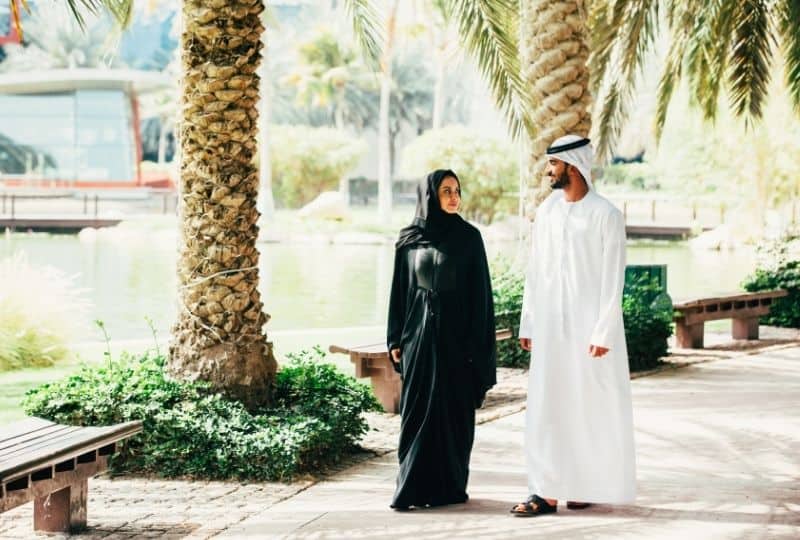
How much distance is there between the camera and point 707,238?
36.0 metres

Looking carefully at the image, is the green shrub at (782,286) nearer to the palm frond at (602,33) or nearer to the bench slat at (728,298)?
the bench slat at (728,298)

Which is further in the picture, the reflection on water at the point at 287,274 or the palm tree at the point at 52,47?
the palm tree at the point at 52,47

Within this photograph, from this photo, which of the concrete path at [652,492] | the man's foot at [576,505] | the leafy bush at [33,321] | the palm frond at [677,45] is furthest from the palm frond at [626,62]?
the man's foot at [576,505]

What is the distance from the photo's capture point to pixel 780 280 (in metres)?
14.2

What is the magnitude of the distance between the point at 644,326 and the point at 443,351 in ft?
17.9

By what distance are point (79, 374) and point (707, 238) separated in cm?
3088

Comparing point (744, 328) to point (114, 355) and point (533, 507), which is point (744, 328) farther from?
point (533, 507)

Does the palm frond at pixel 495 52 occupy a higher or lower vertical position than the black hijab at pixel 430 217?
higher

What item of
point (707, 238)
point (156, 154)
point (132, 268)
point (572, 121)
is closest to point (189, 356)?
point (572, 121)

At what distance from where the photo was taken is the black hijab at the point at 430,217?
5.88 m

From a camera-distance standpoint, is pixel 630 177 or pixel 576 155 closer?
pixel 576 155

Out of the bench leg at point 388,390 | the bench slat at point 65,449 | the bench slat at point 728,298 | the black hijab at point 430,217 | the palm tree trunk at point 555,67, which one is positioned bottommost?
the bench leg at point 388,390

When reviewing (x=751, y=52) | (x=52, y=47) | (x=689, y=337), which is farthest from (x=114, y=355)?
(x=52, y=47)

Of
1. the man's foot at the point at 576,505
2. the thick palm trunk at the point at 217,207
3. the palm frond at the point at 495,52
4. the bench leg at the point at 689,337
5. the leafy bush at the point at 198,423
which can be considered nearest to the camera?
the man's foot at the point at 576,505
